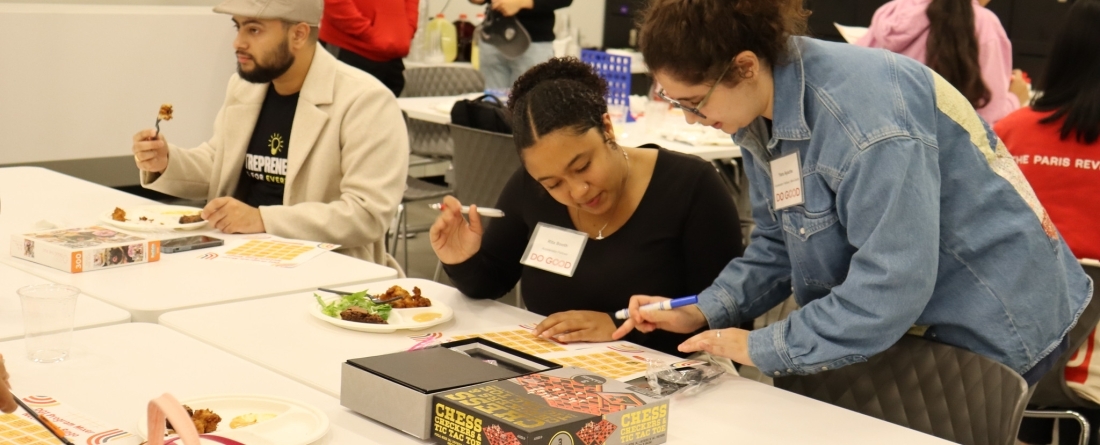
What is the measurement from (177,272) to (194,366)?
646 mm

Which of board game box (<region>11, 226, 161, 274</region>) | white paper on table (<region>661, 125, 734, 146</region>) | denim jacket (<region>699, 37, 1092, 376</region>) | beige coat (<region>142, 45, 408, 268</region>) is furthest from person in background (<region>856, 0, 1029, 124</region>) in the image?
board game box (<region>11, 226, 161, 274</region>)

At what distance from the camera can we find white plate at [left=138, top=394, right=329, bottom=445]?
4.56ft

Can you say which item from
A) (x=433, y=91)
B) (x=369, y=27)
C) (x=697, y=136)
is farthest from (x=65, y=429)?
(x=433, y=91)

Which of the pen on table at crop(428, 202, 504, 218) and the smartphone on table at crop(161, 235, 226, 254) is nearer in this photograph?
the pen on table at crop(428, 202, 504, 218)

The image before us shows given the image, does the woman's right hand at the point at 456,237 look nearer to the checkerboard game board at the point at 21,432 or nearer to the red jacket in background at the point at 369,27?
the checkerboard game board at the point at 21,432

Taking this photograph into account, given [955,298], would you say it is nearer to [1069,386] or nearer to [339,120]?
[1069,386]

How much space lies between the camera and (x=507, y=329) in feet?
6.65

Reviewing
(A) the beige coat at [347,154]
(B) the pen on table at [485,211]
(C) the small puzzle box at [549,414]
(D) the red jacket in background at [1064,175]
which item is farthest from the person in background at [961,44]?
(C) the small puzzle box at [549,414]

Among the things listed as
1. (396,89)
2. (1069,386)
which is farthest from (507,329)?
(396,89)

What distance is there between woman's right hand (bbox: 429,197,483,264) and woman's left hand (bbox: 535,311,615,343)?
0.32 m

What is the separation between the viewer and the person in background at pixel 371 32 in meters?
5.01

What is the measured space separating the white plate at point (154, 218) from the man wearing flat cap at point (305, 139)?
0.76 ft

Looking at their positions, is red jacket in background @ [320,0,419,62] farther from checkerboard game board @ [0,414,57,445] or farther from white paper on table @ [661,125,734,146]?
checkerboard game board @ [0,414,57,445]

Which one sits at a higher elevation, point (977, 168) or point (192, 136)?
point (977, 168)
